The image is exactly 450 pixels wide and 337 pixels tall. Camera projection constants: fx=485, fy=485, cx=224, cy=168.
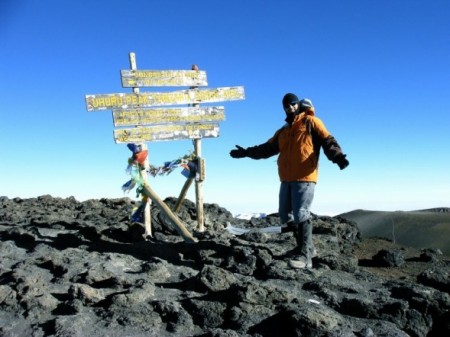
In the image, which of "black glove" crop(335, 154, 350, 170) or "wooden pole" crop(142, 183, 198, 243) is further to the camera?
"wooden pole" crop(142, 183, 198, 243)

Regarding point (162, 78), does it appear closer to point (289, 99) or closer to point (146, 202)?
point (146, 202)

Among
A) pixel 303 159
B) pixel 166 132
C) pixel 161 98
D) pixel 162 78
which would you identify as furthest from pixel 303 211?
pixel 162 78

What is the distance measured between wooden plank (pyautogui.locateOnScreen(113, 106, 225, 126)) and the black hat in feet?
7.54

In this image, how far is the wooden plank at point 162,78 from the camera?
24.4ft

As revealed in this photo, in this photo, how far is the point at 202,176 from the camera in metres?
8.12

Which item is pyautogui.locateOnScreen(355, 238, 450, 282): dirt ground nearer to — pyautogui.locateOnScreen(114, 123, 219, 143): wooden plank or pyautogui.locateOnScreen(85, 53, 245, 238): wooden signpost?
pyautogui.locateOnScreen(85, 53, 245, 238): wooden signpost

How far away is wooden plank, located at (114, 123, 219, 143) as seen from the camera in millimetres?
7348

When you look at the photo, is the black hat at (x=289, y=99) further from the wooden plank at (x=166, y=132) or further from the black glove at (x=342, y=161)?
the wooden plank at (x=166, y=132)

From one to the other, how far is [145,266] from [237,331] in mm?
1842

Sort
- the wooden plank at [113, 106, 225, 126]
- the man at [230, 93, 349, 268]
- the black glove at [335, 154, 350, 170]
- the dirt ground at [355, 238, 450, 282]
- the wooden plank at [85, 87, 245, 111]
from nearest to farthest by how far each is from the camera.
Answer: the black glove at [335, 154, 350, 170] → the man at [230, 93, 349, 268] → the dirt ground at [355, 238, 450, 282] → the wooden plank at [85, 87, 245, 111] → the wooden plank at [113, 106, 225, 126]

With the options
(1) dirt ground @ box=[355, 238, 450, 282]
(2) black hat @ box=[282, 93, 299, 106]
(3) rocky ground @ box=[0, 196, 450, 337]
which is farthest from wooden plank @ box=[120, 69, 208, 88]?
(1) dirt ground @ box=[355, 238, 450, 282]

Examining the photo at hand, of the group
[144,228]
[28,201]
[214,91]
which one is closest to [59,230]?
[144,228]

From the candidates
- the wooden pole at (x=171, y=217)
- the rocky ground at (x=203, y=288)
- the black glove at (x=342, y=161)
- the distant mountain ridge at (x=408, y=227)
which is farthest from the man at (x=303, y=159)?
the distant mountain ridge at (x=408, y=227)

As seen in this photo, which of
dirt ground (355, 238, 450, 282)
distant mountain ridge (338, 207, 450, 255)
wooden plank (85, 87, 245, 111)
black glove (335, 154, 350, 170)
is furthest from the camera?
distant mountain ridge (338, 207, 450, 255)
